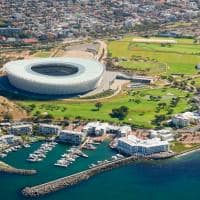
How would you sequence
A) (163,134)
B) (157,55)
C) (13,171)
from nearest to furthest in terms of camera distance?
(13,171) → (163,134) → (157,55)

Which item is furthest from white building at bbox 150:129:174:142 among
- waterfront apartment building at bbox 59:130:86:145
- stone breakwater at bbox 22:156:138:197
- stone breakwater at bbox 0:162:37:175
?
stone breakwater at bbox 0:162:37:175

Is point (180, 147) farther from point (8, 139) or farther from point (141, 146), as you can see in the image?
point (8, 139)

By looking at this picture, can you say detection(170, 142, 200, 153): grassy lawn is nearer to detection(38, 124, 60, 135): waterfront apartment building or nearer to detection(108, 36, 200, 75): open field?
detection(38, 124, 60, 135): waterfront apartment building

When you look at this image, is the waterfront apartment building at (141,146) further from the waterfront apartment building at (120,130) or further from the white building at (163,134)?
the waterfront apartment building at (120,130)

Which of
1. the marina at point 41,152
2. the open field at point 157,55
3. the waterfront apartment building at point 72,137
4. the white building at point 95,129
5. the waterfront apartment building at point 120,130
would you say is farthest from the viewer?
the open field at point 157,55

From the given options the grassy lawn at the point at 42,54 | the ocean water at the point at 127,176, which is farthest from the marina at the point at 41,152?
the grassy lawn at the point at 42,54

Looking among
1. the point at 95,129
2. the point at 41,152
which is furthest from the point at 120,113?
the point at 41,152

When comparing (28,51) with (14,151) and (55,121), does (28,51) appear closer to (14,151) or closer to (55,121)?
(55,121)
